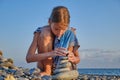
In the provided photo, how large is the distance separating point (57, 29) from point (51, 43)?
15cm

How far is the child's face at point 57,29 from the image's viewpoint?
132 inches

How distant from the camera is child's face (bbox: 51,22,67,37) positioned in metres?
3.34

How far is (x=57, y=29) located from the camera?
11.1 ft

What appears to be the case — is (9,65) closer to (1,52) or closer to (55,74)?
(1,52)

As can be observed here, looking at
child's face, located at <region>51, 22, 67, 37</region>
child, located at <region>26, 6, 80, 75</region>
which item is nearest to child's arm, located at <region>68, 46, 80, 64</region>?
child, located at <region>26, 6, 80, 75</region>

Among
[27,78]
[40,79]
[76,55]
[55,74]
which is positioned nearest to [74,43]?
[76,55]

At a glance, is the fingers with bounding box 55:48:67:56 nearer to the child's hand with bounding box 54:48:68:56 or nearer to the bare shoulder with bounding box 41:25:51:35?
the child's hand with bounding box 54:48:68:56

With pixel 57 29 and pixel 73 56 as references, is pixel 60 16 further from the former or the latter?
pixel 73 56

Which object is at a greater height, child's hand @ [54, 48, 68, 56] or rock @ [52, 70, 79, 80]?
child's hand @ [54, 48, 68, 56]

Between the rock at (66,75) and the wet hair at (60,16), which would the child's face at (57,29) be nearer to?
the wet hair at (60,16)

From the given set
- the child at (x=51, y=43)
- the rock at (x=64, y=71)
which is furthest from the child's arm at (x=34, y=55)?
the rock at (x=64, y=71)

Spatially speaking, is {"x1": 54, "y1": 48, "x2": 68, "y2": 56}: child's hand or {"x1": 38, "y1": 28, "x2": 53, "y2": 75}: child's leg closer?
{"x1": 54, "y1": 48, "x2": 68, "y2": 56}: child's hand

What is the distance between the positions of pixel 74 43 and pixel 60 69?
28 centimetres

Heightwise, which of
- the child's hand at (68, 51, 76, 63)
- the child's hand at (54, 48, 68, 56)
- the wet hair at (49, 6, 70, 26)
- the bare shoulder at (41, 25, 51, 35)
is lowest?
the child's hand at (68, 51, 76, 63)
